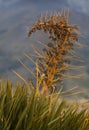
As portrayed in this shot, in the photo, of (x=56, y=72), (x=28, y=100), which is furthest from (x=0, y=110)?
(x=56, y=72)

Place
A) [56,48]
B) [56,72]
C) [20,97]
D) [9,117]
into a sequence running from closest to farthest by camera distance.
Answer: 1. [9,117]
2. [20,97]
3. [56,72]
4. [56,48]

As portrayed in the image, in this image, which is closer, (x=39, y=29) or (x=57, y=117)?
(x=57, y=117)

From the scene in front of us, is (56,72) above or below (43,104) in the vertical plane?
below

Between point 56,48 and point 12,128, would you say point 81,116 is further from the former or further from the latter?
point 56,48

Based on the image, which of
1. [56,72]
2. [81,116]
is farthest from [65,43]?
[81,116]

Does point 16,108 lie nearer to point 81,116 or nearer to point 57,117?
point 57,117

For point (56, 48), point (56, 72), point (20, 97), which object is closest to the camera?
point (20, 97)
